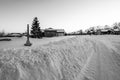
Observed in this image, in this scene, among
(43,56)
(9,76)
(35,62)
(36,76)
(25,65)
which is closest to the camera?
(9,76)

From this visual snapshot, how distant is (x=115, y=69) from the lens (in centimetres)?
557

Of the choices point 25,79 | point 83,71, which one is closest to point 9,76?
point 25,79

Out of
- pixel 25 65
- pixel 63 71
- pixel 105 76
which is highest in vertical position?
pixel 25 65

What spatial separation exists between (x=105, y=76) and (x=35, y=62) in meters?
4.73

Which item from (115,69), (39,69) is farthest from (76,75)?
(115,69)

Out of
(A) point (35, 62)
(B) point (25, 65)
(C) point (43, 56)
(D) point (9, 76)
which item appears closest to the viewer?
(D) point (9, 76)

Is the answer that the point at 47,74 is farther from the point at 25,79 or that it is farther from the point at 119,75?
the point at 119,75

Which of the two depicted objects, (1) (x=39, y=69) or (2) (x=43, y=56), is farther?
(2) (x=43, y=56)

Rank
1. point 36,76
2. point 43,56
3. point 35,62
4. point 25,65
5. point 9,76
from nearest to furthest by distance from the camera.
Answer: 1. point 9,76
2. point 36,76
3. point 25,65
4. point 35,62
5. point 43,56

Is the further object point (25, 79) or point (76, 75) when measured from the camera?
point (76, 75)

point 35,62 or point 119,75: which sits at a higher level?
point 35,62

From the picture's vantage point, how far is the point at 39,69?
14.3ft

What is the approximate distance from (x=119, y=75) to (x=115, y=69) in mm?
714

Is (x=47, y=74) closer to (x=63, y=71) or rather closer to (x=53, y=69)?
(x=53, y=69)
